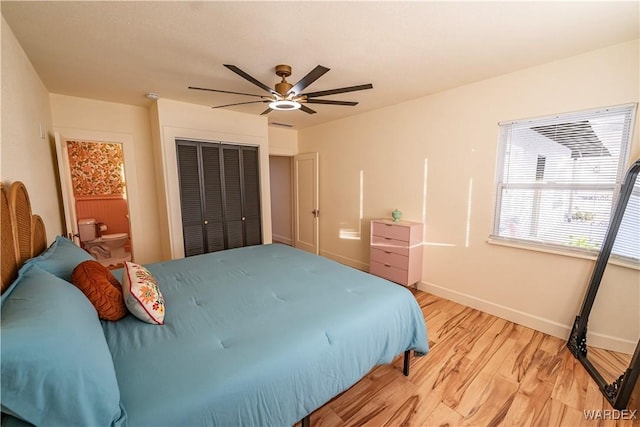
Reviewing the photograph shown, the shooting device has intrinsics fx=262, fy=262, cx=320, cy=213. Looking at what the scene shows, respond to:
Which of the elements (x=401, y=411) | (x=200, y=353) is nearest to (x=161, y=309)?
(x=200, y=353)

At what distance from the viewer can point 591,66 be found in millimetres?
2191

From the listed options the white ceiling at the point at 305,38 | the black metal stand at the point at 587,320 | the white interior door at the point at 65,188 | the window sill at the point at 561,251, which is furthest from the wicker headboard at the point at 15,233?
the window sill at the point at 561,251

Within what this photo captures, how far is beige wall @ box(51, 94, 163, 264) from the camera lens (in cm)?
324

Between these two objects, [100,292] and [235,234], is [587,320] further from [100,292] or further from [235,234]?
[235,234]

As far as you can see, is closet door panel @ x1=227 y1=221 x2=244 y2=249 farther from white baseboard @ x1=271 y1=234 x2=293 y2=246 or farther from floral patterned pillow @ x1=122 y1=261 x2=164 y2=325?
floral patterned pillow @ x1=122 y1=261 x2=164 y2=325

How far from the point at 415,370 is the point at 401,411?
1.43 ft

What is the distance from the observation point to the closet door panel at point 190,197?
3.58 m

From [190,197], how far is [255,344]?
116 inches

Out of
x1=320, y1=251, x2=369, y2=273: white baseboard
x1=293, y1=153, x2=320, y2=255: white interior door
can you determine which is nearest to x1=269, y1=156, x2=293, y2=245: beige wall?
x1=293, y1=153, x2=320, y2=255: white interior door

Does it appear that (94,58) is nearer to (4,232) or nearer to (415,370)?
(4,232)

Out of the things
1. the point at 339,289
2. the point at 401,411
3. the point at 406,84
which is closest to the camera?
the point at 401,411

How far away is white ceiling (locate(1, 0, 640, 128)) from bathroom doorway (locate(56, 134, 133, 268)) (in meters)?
2.85

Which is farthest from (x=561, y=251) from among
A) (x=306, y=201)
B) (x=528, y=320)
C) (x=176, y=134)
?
(x=176, y=134)

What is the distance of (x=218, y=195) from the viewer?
3912 millimetres
